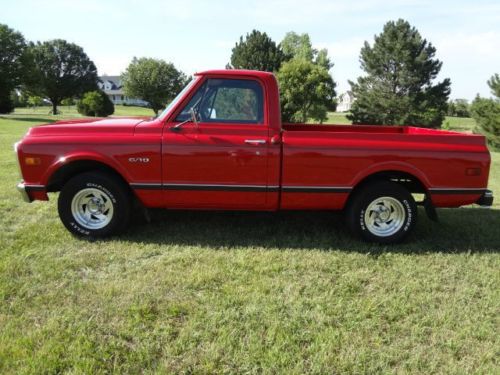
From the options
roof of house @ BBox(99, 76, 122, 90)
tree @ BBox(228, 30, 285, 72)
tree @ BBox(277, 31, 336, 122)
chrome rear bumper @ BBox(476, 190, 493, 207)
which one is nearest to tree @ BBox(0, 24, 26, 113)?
tree @ BBox(228, 30, 285, 72)

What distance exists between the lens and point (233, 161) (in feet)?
15.3

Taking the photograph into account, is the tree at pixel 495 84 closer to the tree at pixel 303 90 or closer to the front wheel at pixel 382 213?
the tree at pixel 303 90

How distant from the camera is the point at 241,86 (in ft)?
15.7

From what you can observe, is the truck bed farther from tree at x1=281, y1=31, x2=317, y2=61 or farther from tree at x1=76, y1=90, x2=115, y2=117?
tree at x1=281, y1=31, x2=317, y2=61

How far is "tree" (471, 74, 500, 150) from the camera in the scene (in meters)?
23.5

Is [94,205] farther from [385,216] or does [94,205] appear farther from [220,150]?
[385,216]

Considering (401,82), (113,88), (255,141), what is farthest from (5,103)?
(113,88)

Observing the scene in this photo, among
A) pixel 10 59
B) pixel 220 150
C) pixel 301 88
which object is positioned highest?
pixel 10 59

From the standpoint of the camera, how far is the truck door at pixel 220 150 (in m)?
4.64

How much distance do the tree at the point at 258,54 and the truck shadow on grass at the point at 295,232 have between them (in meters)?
40.0

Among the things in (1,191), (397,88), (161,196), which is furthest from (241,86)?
(397,88)

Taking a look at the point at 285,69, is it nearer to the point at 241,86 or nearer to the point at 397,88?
the point at 397,88

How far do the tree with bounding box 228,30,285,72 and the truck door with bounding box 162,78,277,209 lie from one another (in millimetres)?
40599

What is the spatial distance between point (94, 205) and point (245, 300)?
2342mm
